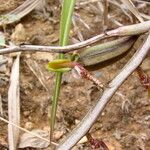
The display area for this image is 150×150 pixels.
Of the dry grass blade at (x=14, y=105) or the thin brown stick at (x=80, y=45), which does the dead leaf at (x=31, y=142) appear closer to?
the dry grass blade at (x=14, y=105)

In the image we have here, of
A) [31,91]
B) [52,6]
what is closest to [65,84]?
[31,91]

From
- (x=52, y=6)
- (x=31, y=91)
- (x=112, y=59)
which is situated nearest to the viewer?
(x=112, y=59)

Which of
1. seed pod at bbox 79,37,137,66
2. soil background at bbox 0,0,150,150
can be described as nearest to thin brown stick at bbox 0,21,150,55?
seed pod at bbox 79,37,137,66

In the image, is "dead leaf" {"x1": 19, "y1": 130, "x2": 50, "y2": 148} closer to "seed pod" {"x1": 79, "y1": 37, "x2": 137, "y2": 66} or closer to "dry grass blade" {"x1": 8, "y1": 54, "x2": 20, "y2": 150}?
"dry grass blade" {"x1": 8, "y1": 54, "x2": 20, "y2": 150}

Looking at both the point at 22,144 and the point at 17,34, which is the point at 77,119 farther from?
the point at 17,34

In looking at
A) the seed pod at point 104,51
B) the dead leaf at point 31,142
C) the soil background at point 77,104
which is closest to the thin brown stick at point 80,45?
the seed pod at point 104,51

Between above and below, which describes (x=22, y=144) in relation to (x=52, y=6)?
below
